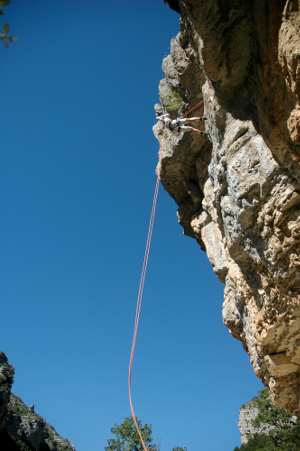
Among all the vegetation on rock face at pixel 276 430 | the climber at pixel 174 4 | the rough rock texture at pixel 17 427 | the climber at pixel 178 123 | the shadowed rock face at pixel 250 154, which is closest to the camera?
the shadowed rock face at pixel 250 154

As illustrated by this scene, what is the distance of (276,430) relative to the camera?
1225 inches

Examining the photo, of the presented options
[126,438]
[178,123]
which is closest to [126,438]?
[126,438]

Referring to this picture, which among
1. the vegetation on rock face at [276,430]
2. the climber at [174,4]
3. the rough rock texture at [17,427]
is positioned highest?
the rough rock texture at [17,427]

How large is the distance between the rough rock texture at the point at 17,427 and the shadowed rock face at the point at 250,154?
36635 millimetres

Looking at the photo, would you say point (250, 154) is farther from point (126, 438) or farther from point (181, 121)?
point (126, 438)

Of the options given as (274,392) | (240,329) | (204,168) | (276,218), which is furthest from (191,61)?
(274,392)

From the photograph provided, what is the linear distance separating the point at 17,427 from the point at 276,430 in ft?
107

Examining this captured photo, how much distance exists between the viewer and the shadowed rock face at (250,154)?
577 cm

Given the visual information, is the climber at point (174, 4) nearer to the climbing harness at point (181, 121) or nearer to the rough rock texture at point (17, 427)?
the climbing harness at point (181, 121)

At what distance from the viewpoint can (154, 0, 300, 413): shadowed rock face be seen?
227 inches

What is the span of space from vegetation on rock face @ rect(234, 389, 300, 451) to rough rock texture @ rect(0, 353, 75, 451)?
1004 inches

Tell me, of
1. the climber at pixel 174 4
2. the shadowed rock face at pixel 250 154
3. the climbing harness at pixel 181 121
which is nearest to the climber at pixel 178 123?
the climbing harness at pixel 181 121

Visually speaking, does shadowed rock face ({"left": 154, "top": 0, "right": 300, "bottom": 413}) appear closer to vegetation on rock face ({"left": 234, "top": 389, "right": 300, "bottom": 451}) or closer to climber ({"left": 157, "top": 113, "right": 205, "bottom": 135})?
climber ({"left": 157, "top": 113, "right": 205, "bottom": 135})

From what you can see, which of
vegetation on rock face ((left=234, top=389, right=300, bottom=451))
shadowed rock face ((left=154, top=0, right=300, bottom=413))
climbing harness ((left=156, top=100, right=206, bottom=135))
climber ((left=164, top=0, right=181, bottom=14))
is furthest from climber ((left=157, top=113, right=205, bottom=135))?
vegetation on rock face ((left=234, top=389, right=300, bottom=451))
